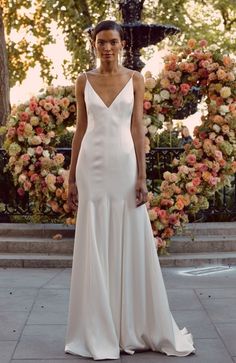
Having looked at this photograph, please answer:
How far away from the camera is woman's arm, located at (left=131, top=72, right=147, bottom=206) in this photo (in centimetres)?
568

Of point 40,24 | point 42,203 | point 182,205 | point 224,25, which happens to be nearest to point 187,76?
point 182,205

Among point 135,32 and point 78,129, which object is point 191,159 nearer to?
point 78,129

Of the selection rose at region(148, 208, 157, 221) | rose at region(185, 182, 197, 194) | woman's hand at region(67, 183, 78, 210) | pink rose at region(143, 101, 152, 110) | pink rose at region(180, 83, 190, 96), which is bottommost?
rose at region(148, 208, 157, 221)

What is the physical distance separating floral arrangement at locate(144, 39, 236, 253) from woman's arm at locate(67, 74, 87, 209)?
4.22 meters

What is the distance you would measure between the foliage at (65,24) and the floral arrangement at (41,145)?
11.8 metres

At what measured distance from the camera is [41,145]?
34.8 ft

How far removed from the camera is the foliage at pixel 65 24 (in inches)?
889

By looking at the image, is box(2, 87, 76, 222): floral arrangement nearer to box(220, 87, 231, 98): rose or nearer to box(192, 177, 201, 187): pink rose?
box(192, 177, 201, 187): pink rose

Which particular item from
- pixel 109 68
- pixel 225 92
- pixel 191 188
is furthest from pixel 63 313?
pixel 225 92

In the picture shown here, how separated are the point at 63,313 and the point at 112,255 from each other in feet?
5.64

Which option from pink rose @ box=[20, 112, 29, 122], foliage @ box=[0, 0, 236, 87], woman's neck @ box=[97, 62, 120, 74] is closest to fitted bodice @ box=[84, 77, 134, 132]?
woman's neck @ box=[97, 62, 120, 74]

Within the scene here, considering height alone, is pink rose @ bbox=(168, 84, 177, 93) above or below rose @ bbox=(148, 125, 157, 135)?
above

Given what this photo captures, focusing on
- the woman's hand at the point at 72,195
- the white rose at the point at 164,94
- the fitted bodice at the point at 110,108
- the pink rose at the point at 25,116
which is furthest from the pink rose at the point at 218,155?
the fitted bodice at the point at 110,108

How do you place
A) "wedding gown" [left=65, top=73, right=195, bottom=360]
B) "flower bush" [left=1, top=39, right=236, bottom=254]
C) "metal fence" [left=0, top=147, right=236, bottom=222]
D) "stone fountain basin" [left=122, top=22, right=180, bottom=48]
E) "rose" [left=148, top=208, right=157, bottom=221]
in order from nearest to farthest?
1. "wedding gown" [left=65, top=73, right=195, bottom=360]
2. "rose" [left=148, top=208, right=157, bottom=221]
3. "flower bush" [left=1, top=39, right=236, bottom=254]
4. "metal fence" [left=0, top=147, right=236, bottom=222]
5. "stone fountain basin" [left=122, top=22, right=180, bottom=48]
